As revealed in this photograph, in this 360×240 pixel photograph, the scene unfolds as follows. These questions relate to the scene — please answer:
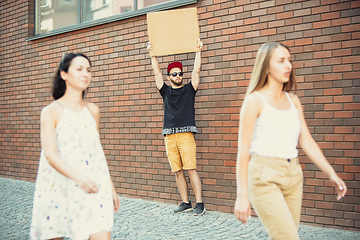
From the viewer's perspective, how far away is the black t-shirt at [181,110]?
525cm

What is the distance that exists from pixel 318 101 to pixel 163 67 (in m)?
2.60

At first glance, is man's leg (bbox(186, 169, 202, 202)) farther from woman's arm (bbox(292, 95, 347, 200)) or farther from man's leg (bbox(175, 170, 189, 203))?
woman's arm (bbox(292, 95, 347, 200))

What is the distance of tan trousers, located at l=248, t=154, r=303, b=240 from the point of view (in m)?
2.19

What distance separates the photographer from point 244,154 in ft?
7.48

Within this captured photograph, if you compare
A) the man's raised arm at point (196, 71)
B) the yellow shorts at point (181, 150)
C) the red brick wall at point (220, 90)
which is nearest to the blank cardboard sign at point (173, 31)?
the man's raised arm at point (196, 71)

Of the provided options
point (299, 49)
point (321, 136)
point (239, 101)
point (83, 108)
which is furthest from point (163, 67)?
point (83, 108)

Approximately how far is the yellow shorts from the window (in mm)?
2115

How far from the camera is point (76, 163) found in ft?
8.36

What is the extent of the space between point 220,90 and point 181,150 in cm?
106

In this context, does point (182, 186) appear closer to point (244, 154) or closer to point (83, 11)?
point (244, 154)

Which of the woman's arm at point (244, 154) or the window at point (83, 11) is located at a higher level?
the window at point (83, 11)

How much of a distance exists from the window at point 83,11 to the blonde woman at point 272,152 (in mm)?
3495

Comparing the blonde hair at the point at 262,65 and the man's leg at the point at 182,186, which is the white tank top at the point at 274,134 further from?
the man's leg at the point at 182,186

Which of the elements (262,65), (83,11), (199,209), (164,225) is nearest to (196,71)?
(199,209)
